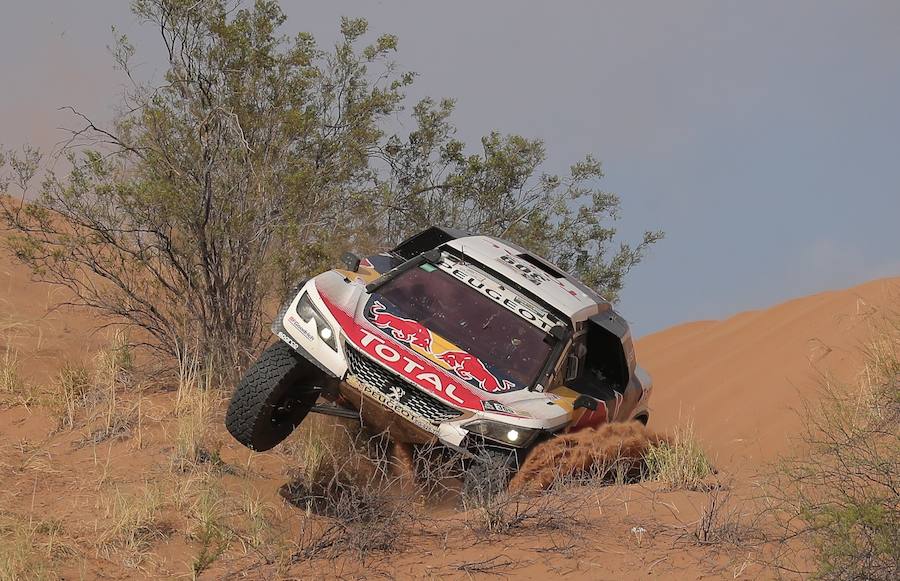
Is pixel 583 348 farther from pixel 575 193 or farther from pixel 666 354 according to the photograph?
pixel 666 354

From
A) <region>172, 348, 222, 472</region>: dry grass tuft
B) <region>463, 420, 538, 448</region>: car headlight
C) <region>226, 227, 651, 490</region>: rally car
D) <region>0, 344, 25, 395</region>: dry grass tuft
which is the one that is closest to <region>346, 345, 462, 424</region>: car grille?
<region>226, 227, 651, 490</region>: rally car

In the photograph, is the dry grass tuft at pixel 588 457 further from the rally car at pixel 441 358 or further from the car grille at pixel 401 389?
the car grille at pixel 401 389

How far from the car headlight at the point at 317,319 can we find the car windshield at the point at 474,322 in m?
0.67

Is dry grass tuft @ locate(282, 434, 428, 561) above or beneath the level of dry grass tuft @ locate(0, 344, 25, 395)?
above

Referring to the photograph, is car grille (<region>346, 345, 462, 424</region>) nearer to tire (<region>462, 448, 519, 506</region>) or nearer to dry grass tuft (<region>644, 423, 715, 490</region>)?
tire (<region>462, 448, 519, 506</region>)

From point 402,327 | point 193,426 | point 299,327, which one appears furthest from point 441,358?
point 193,426

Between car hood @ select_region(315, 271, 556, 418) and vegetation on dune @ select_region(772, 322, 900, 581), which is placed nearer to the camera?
vegetation on dune @ select_region(772, 322, 900, 581)

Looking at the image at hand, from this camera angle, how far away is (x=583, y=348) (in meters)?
8.51

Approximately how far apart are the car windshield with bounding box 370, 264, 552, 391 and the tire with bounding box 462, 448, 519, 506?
0.65 meters

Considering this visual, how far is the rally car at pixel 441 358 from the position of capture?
703 cm

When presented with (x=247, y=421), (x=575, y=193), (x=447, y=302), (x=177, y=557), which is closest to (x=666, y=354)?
(x=575, y=193)

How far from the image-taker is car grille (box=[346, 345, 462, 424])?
22.9 feet

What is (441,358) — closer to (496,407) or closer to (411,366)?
(411,366)

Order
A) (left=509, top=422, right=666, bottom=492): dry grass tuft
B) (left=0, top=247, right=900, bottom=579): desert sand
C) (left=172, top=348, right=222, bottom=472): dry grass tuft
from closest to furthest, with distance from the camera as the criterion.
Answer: (left=0, top=247, right=900, bottom=579): desert sand, (left=509, top=422, right=666, bottom=492): dry grass tuft, (left=172, top=348, right=222, bottom=472): dry grass tuft
